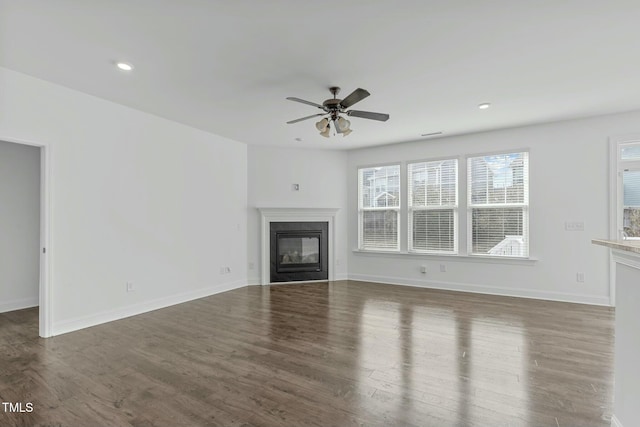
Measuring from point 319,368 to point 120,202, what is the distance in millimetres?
3329

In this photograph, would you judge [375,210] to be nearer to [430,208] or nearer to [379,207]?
[379,207]

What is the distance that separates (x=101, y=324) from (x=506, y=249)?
6021 millimetres

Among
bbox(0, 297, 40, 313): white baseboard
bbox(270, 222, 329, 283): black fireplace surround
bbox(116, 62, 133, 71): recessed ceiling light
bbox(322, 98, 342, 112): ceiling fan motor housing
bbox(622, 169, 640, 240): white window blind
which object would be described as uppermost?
bbox(116, 62, 133, 71): recessed ceiling light

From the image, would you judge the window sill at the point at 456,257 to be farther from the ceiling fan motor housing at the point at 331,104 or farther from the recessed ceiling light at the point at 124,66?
the recessed ceiling light at the point at 124,66

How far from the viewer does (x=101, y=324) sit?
148 inches

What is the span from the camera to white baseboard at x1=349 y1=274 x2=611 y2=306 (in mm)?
4634

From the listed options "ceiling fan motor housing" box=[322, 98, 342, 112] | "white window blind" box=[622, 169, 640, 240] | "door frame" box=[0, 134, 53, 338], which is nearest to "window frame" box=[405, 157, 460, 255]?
"white window blind" box=[622, 169, 640, 240]

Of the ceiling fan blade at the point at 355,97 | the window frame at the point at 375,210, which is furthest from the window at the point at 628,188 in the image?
the ceiling fan blade at the point at 355,97

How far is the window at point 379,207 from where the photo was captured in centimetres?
626

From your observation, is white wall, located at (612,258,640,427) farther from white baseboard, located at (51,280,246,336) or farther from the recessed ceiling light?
white baseboard, located at (51,280,246,336)

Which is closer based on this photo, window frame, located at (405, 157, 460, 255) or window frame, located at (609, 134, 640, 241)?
window frame, located at (609, 134, 640, 241)

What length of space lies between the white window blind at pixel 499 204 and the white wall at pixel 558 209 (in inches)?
5.1

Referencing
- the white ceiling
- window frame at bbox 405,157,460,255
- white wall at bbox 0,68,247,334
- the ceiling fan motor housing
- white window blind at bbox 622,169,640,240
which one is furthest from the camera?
window frame at bbox 405,157,460,255

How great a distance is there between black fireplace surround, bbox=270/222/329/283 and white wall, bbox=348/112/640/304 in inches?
94.5
